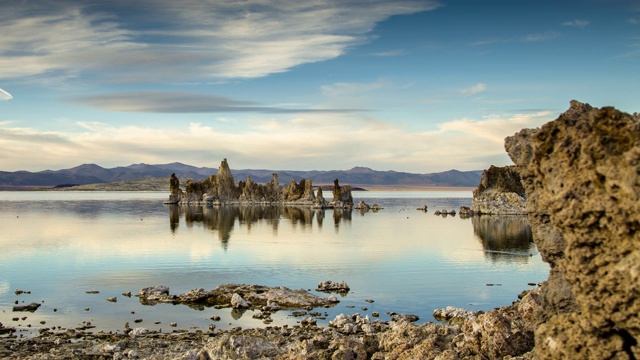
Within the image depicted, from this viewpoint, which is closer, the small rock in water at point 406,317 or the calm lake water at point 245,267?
the small rock in water at point 406,317

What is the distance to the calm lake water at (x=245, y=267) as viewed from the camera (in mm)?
35031

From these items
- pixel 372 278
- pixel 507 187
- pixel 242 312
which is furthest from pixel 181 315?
pixel 507 187

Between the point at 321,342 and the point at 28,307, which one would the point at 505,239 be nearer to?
the point at 28,307

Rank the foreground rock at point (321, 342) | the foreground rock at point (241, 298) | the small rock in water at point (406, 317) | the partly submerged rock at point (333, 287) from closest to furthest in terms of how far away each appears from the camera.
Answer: the foreground rock at point (321, 342)
the small rock in water at point (406, 317)
the foreground rock at point (241, 298)
the partly submerged rock at point (333, 287)

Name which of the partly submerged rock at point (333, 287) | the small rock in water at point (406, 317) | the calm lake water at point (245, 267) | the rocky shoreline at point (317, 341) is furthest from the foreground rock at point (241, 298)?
the small rock in water at point (406, 317)

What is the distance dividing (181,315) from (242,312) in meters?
3.40

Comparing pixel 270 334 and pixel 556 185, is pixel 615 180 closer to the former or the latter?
pixel 556 185

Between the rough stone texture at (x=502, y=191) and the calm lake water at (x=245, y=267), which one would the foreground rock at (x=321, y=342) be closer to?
the calm lake water at (x=245, y=267)

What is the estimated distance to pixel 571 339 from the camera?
11008 mm

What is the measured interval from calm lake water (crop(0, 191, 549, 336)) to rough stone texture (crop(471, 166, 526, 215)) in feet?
118

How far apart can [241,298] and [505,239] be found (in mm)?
54874

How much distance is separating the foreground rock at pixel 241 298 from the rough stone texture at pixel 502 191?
340 feet

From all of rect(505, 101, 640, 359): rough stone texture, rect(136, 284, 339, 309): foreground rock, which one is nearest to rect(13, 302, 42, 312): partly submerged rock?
rect(136, 284, 339, 309): foreground rock

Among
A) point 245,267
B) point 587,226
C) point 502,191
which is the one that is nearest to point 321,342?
point 587,226
